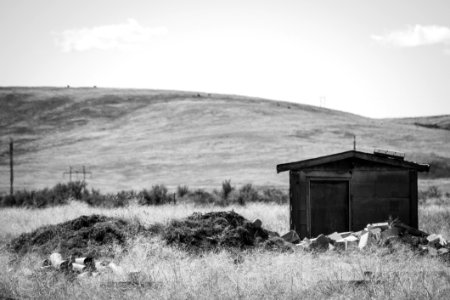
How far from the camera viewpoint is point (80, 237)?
45.0 feet

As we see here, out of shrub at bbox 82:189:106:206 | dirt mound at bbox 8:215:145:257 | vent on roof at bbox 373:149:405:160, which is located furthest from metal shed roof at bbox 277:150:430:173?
shrub at bbox 82:189:106:206

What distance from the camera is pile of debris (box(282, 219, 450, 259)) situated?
505 inches

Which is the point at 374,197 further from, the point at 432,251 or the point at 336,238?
the point at 432,251

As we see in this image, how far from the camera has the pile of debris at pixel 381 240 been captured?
505 inches

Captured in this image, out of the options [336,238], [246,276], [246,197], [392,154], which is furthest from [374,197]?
[246,197]

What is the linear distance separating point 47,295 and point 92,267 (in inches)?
99.8

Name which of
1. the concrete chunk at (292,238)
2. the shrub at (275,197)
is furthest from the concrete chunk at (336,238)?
the shrub at (275,197)

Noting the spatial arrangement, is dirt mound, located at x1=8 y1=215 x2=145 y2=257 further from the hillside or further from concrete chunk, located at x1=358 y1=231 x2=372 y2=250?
the hillside

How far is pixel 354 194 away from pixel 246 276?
6526 mm

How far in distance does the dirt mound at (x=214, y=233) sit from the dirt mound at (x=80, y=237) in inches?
42.4

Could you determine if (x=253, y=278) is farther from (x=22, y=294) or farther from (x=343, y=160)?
(x=343, y=160)

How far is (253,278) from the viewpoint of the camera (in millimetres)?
9742

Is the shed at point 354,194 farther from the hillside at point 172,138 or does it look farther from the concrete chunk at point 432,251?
the hillside at point 172,138

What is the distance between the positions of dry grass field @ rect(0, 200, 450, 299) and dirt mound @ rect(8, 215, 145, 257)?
0.53 metres
